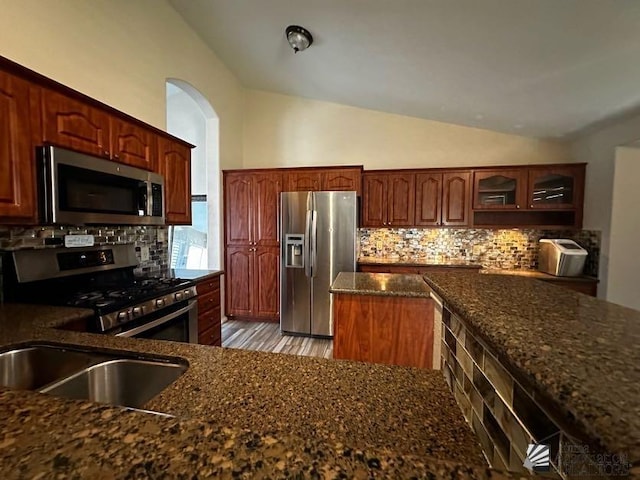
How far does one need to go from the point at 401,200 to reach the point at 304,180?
4.38ft

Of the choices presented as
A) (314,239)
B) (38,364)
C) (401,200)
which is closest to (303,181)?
(314,239)

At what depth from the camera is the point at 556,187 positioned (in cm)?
365

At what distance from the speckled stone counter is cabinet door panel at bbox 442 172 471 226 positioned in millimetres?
1761

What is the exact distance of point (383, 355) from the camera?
6.51ft

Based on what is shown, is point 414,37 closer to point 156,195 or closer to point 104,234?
point 156,195

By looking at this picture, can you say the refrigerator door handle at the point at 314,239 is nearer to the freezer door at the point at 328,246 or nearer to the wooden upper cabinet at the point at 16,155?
the freezer door at the point at 328,246

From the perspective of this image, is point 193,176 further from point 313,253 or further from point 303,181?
point 313,253

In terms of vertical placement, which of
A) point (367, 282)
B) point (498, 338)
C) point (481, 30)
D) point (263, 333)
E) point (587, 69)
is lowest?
point (263, 333)

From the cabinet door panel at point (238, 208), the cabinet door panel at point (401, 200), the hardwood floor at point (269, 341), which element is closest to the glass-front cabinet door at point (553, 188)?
the cabinet door panel at point (401, 200)

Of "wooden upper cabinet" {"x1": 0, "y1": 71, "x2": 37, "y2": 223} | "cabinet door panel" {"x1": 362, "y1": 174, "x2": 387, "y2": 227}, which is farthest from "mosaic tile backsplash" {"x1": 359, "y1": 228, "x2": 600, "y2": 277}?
"wooden upper cabinet" {"x1": 0, "y1": 71, "x2": 37, "y2": 223}

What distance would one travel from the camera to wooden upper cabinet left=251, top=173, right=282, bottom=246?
4.05m

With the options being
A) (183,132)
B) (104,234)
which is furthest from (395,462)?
(183,132)

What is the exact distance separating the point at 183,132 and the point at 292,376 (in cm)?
485

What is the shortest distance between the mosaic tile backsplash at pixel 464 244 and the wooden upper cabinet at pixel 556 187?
1.30 feet
